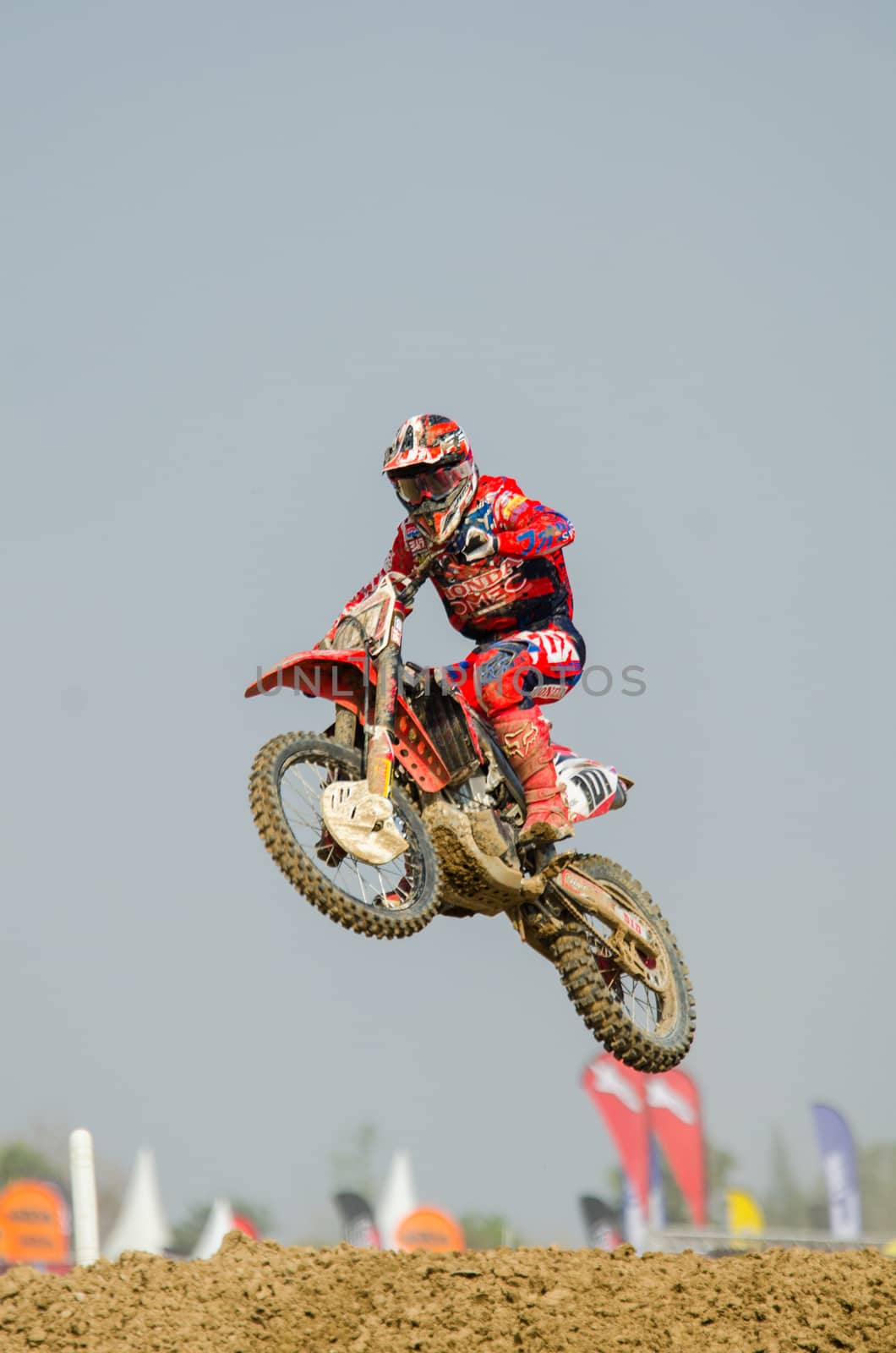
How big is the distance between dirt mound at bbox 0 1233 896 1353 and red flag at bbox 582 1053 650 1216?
12.9m

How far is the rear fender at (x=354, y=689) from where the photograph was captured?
9711mm

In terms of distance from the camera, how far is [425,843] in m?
9.80

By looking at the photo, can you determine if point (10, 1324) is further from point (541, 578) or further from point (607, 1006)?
point (541, 578)

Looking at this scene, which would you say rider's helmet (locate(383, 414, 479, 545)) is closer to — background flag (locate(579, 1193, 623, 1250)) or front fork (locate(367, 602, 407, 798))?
front fork (locate(367, 602, 407, 798))

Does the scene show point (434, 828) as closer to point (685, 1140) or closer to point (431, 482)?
point (431, 482)

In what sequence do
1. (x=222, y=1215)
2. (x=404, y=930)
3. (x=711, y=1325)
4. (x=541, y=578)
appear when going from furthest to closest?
(x=222, y=1215)
(x=541, y=578)
(x=404, y=930)
(x=711, y=1325)

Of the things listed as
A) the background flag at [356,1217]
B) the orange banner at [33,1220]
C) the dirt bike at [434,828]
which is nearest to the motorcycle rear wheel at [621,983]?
the dirt bike at [434,828]

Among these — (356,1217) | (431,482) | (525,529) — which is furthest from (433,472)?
(356,1217)

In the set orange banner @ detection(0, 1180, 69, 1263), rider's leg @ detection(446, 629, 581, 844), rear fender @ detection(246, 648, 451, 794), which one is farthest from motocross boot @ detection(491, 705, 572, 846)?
orange banner @ detection(0, 1180, 69, 1263)

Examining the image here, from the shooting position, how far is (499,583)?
10883 mm

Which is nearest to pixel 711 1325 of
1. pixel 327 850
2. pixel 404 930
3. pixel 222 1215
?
pixel 404 930

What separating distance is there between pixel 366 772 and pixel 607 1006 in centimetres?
255

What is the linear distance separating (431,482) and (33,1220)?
521 inches

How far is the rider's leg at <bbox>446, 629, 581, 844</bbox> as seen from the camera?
34.5 feet
